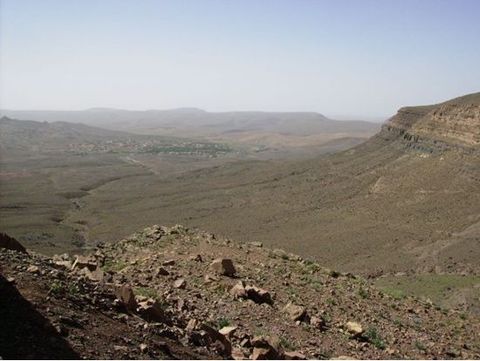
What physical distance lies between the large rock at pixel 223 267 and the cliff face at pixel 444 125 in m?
41.2

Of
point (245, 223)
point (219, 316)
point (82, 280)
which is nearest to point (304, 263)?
point (219, 316)

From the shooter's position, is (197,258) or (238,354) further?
(197,258)

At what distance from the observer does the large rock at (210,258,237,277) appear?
14.5 meters

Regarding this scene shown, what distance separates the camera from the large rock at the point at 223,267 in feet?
47.7

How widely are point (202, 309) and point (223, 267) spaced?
274 centimetres

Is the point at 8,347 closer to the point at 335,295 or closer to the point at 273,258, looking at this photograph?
the point at 335,295

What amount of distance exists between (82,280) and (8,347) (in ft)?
9.81

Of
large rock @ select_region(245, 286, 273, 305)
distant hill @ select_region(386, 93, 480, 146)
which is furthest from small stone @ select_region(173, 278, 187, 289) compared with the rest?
distant hill @ select_region(386, 93, 480, 146)

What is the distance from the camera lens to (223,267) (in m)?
14.6

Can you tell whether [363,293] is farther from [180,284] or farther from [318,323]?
[180,284]

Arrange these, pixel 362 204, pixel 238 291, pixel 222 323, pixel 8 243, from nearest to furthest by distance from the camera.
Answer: pixel 222 323, pixel 8 243, pixel 238 291, pixel 362 204

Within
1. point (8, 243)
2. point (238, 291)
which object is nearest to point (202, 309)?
point (238, 291)

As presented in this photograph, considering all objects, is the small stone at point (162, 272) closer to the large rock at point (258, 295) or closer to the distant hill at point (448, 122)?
the large rock at point (258, 295)

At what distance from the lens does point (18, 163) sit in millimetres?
118250
